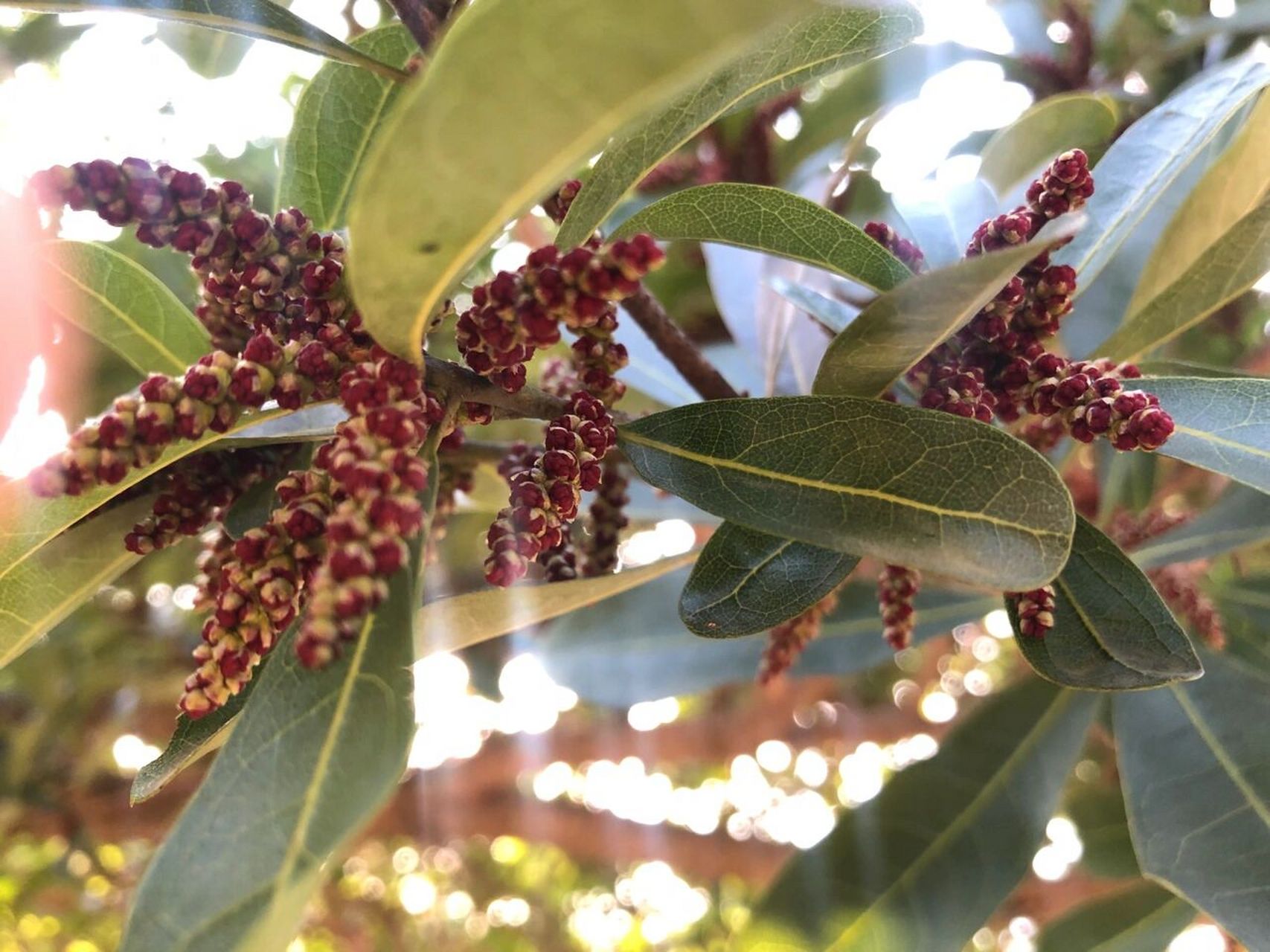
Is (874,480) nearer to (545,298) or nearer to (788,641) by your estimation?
(545,298)

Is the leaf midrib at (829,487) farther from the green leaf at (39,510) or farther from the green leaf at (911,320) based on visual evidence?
the green leaf at (39,510)

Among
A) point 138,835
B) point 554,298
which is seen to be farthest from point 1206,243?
point 138,835

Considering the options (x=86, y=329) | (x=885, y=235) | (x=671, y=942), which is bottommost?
(x=671, y=942)

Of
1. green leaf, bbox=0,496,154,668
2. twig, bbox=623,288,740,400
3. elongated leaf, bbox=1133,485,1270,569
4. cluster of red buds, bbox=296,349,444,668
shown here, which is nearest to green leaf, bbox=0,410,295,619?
green leaf, bbox=0,496,154,668

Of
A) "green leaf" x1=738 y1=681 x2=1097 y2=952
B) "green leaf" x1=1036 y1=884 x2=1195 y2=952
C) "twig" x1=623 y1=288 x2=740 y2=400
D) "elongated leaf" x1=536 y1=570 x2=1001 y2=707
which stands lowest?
"green leaf" x1=1036 y1=884 x2=1195 y2=952

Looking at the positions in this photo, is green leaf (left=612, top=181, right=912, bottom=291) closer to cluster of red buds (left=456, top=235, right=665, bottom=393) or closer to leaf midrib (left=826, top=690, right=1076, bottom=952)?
cluster of red buds (left=456, top=235, right=665, bottom=393)

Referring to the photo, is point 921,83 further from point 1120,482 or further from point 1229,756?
point 1229,756
